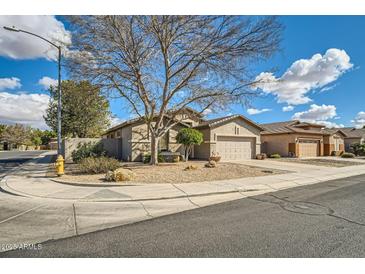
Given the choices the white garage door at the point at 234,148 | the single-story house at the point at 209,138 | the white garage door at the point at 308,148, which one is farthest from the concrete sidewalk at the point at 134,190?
the white garage door at the point at 308,148

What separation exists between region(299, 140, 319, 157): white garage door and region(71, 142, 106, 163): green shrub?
72.5ft

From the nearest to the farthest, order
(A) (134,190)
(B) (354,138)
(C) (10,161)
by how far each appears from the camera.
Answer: (A) (134,190) → (C) (10,161) → (B) (354,138)

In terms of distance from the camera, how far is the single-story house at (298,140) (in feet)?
85.8

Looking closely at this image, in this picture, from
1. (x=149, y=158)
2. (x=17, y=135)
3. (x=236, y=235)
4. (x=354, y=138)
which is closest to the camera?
(x=236, y=235)

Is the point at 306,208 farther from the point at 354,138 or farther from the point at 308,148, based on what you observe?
the point at 354,138

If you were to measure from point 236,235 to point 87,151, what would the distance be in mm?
16556

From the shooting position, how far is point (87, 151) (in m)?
18.4

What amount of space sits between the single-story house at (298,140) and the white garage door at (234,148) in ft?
12.2

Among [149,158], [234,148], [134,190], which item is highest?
[234,148]

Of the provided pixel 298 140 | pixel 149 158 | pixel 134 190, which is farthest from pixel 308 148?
pixel 134 190

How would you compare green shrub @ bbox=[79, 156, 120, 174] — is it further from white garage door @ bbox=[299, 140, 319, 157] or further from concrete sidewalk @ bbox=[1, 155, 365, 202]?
white garage door @ bbox=[299, 140, 319, 157]

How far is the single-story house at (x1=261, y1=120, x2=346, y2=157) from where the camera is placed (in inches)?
1030

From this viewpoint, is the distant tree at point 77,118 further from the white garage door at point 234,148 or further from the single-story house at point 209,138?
the white garage door at point 234,148

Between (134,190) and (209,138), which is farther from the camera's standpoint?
(209,138)
